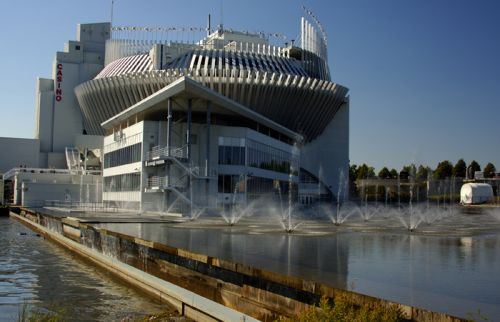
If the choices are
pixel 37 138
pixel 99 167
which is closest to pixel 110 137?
pixel 99 167

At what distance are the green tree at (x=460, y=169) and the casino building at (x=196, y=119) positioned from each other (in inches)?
2294

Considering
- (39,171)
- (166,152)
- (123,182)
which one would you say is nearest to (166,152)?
(166,152)

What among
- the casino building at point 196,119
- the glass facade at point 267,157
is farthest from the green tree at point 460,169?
the glass facade at point 267,157

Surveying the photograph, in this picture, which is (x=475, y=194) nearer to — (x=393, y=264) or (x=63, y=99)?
(x=63, y=99)

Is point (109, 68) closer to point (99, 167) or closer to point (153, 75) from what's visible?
point (99, 167)

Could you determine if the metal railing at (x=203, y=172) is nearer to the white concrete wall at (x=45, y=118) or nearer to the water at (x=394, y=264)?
the water at (x=394, y=264)

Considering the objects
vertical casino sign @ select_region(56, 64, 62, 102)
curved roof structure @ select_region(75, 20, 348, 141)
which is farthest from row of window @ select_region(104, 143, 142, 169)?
vertical casino sign @ select_region(56, 64, 62, 102)

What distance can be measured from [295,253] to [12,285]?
6.01m

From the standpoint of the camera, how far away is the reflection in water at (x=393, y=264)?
708 centimetres

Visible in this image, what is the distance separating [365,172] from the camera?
132875 mm

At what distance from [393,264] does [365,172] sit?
12504 centimetres

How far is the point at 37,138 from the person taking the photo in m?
72.4

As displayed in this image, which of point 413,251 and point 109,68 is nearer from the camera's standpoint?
point 413,251

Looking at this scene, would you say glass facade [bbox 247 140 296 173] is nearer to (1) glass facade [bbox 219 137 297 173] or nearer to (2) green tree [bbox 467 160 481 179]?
(1) glass facade [bbox 219 137 297 173]
